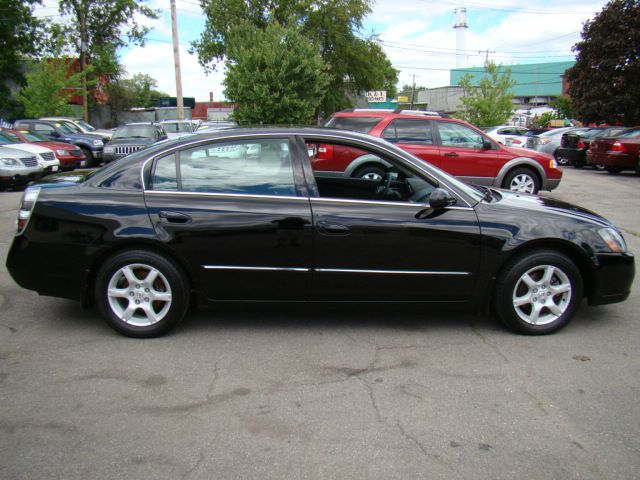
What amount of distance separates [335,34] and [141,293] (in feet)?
101

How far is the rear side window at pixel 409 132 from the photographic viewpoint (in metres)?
10.4

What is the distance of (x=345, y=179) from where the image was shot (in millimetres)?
5418

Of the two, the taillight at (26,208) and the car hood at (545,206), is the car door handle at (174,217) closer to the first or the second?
Result: the taillight at (26,208)

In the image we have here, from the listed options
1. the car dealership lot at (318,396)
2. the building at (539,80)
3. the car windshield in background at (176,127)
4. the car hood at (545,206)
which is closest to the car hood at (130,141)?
the car windshield in background at (176,127)

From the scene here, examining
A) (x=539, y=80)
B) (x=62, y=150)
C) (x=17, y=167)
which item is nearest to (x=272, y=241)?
(x=17, y=167)

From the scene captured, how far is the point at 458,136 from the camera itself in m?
10.6

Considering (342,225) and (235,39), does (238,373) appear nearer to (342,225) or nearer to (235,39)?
(342,225)

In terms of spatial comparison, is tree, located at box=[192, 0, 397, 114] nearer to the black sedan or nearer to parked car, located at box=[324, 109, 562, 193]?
parked car, located at box=[324, 109, 562, 193]

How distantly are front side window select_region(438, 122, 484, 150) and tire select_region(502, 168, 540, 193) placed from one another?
2.84ft

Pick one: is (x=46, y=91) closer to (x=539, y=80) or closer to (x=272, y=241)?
(x=272, y=241)

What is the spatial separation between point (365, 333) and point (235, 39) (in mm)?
12197

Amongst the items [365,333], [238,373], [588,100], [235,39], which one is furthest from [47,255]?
[588,100]

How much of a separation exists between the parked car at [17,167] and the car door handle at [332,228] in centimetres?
1089

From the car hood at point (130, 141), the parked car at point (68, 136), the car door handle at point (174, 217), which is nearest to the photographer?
the car door handle at point (174, 217)
